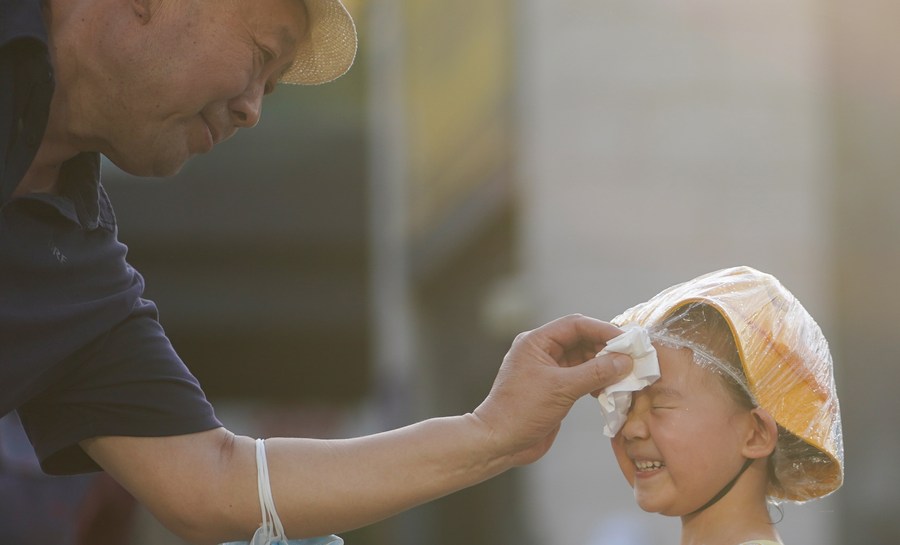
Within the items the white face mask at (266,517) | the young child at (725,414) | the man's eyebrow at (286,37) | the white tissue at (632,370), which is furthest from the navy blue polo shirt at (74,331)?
the young child at (725,414)

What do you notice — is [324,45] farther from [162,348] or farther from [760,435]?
[760,435]

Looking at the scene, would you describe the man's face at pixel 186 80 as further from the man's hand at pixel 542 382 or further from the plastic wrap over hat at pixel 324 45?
the man's hand at pixel 542 382

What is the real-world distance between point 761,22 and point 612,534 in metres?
3.48

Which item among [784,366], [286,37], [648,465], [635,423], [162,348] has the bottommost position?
[648,465]

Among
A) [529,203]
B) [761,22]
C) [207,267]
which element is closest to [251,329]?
[207,267]

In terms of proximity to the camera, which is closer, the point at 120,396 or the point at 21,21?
the point at 21,21

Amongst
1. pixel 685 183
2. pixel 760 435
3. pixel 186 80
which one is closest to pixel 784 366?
pixel 760 435

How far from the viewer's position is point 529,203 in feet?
29.1

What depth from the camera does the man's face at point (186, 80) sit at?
9.21ft

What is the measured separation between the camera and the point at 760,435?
3012 millimetres

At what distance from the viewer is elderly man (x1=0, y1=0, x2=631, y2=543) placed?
2783mm

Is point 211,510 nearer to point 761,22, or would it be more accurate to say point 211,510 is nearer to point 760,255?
point 760,255

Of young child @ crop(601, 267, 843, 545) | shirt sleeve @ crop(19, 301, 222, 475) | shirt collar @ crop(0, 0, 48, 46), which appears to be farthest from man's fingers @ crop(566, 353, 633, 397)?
shirt collar @ crop(0, 0, 48, 46)

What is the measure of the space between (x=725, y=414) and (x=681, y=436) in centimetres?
14
